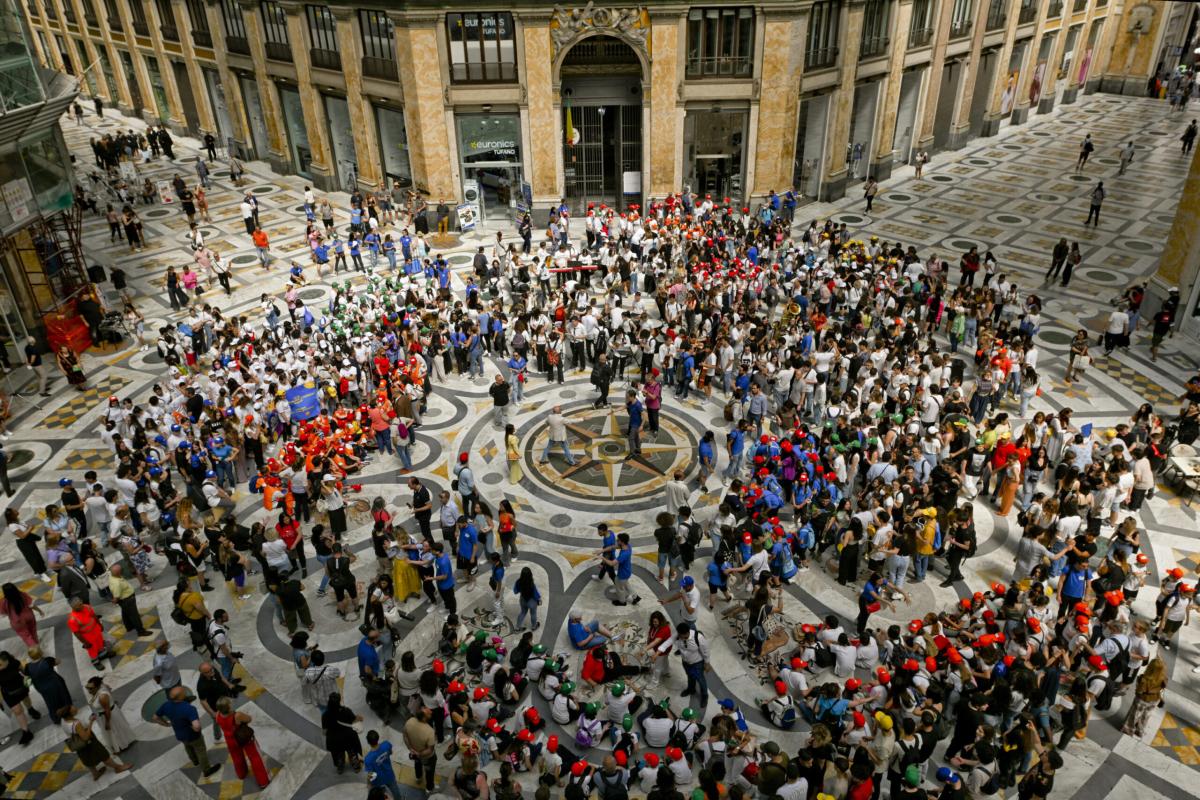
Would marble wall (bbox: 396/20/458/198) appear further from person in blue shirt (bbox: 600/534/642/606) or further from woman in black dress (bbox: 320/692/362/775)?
woman in black dress (bbox: 320/692/362/775)

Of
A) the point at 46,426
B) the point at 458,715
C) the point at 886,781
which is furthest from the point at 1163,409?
the point at 46,426

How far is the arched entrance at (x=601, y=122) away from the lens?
32625mm

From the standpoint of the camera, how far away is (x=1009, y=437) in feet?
55.1

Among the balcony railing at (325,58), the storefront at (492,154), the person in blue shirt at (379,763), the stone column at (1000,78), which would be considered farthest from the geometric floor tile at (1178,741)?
the stone column at (1000,78)

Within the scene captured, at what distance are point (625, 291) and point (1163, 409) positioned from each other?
15.6m

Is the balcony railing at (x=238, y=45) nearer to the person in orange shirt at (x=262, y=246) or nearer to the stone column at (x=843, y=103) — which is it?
the person in orange shirt at (x=262, y=246)

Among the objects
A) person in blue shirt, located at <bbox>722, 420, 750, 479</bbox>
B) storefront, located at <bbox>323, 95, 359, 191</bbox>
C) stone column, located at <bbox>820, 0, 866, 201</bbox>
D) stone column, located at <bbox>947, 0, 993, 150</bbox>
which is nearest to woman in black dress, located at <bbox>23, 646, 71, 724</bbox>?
person in blue shirt, located at <bbox>722, 420, 750, 479</bbox>

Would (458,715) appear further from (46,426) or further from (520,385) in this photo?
(46,426)

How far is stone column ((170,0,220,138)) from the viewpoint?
43.6m

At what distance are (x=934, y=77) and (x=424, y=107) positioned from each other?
2567cm

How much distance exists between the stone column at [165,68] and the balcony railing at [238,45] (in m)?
6.54

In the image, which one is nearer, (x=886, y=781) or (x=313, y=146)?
(x=886, y=781)

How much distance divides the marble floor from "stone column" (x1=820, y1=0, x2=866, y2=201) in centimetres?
133

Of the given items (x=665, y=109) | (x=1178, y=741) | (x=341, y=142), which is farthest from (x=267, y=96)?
(x=1178, y=741)
